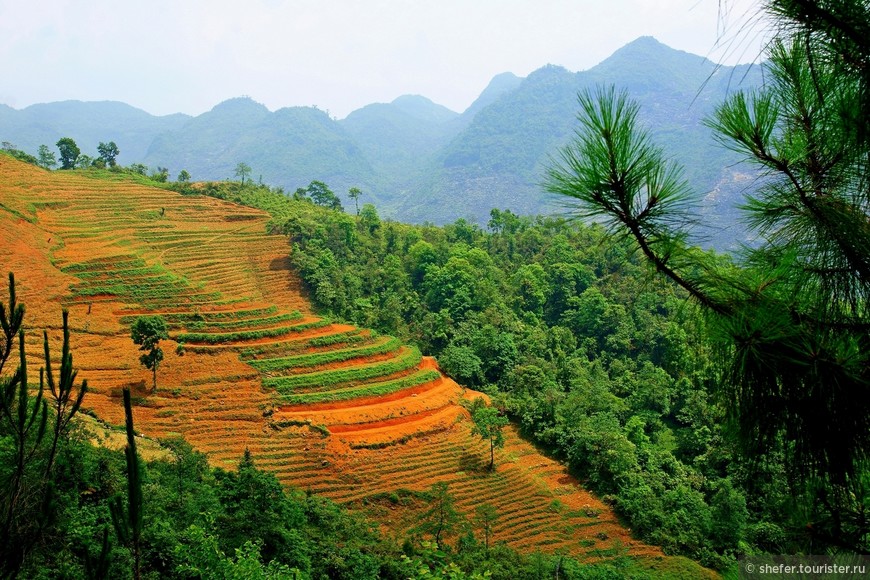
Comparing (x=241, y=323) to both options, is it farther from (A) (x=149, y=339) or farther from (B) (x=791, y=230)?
(B) (x=791, y=230)

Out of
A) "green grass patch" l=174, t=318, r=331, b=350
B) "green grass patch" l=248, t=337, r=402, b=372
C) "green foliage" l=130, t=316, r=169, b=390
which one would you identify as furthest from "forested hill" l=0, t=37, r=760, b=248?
"green foliage" l=130, t=316, r=169, b=390

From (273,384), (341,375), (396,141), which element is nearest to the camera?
(273,384)

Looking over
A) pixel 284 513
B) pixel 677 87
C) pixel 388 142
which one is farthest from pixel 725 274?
pixel 388 142

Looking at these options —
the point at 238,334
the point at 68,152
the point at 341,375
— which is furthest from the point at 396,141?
the point at 341,375

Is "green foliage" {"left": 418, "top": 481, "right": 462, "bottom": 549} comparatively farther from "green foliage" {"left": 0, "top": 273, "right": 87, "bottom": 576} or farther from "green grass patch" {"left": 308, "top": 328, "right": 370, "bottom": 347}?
"green foliage" {"left": 0, "top": 273, "right": 87, "bottom": 576}

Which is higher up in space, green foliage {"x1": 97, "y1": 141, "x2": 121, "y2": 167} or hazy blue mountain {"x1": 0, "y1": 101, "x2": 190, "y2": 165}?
hazy blue mountain {"x1": 0, "y1": 101, "x2": 190, "y2": 165}
